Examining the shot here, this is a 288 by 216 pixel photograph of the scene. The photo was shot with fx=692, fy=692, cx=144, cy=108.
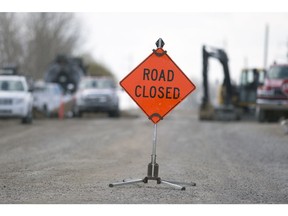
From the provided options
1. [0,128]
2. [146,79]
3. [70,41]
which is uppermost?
[70,41]

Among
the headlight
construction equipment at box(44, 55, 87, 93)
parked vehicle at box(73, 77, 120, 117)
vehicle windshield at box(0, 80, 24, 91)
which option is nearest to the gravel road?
the headlight

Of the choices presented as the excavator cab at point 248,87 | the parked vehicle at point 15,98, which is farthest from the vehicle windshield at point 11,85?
the excavator cab at point 248,87

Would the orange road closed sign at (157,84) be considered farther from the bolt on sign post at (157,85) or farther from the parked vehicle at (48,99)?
the parked vehicle at (48,99)

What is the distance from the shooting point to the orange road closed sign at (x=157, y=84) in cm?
1061

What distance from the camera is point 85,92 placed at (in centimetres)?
3247

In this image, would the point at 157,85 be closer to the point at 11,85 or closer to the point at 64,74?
the point at 11,85

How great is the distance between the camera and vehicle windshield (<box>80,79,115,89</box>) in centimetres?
3319

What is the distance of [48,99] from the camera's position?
32969 mm

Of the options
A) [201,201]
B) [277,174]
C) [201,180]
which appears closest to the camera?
[201,201]

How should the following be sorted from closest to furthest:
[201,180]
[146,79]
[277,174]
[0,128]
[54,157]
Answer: [146,79], [201,180], [277,174], [54,157], [0,128]

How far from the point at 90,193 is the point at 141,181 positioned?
1.15 metres

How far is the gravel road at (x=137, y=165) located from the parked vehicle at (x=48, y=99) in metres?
9.25

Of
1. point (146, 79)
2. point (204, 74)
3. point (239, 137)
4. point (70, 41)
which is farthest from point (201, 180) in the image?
point (70, 41)

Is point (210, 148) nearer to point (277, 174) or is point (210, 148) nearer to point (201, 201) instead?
point (277, 174)
